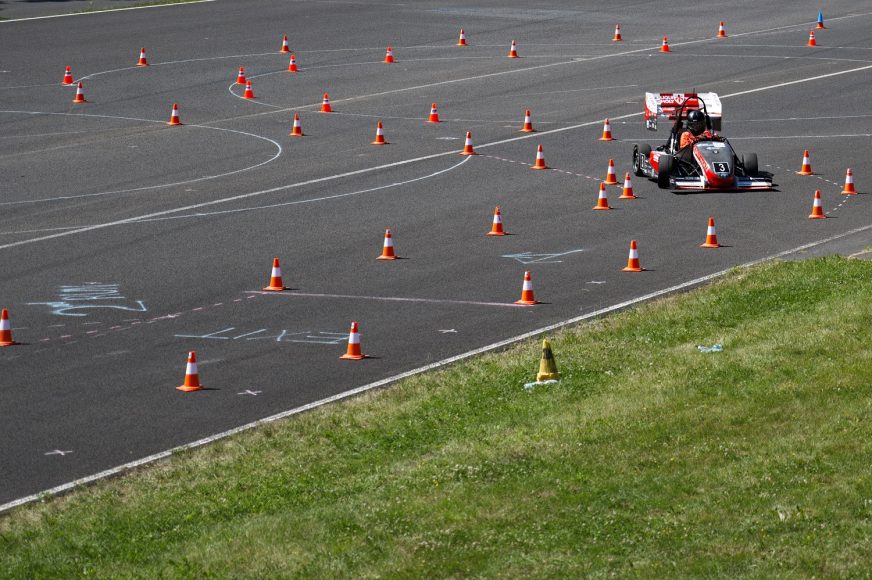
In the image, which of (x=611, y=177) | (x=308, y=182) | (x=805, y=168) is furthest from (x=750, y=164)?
(x=308, y=182)

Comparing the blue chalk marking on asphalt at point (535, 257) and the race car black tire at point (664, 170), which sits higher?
the race car black tire at point (664, 170)

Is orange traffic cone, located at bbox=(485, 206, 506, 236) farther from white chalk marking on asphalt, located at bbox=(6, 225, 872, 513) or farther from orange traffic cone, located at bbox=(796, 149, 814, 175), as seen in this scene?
orange traffic cone, located at bbox=(796, 149, 814, 175)

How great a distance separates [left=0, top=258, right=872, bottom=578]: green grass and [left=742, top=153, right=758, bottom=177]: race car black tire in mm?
11454

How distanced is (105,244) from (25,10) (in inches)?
1297

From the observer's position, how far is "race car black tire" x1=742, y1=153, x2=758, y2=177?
28359 mm

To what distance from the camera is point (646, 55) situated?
151ft

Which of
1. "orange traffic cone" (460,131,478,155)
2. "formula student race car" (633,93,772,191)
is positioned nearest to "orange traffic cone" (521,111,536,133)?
"orange traffic cone" (460,131,478,155)

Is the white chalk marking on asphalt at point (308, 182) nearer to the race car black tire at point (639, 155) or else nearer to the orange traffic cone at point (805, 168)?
the race car black tire at point (639, 155)

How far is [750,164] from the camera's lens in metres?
28.4

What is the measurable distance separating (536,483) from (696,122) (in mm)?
17910

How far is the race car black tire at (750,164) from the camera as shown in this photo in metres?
28.4

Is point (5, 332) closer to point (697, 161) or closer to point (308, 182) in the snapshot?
point (308, 182)

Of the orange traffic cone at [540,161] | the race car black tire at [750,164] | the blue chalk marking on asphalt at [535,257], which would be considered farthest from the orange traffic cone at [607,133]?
the blue chalk marking on asphalt at [535,257]

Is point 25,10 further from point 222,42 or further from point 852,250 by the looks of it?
point 852,250
